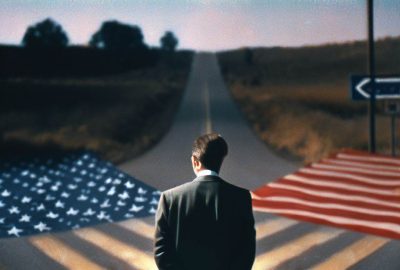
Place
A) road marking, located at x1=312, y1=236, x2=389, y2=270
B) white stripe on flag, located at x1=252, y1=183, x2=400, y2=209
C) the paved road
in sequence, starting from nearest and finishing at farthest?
road marking, located at x1=312, y1=236, x2=389, y2=270 < the paved road < white stripe on flag, located at x1=252, y1=183, x2=400, y2=209

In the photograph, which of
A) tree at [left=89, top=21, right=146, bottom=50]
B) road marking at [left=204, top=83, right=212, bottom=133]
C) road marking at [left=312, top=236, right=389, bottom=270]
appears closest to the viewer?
road marking at [left=312, top=236, right=389, bottom=270]

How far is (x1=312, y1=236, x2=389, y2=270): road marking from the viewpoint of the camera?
24.6 feet

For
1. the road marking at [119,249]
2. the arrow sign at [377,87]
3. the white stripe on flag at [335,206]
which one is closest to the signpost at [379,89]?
the arrow sign at [377,87]

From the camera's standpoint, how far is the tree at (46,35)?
86.7m

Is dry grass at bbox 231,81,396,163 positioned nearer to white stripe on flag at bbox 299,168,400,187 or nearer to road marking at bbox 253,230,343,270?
white stripe on flag at bbox 299,168,400,187

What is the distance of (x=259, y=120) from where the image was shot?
1070 inches

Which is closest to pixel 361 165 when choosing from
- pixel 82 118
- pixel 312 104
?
pixel 82 118

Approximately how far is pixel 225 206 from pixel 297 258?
14.4 feet

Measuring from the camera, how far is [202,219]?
3.77 m

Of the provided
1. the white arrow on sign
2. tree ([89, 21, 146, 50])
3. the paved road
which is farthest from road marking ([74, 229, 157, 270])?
tree ([89, 21, 146, 50])

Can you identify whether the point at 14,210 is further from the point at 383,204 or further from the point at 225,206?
the point at 225,206

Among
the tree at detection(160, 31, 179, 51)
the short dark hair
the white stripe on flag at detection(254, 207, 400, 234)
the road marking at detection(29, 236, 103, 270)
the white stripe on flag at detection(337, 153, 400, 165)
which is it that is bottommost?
the white stripe on flag at detection(254, 207, 400, 234)

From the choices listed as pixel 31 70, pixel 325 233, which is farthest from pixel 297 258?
pixel 31 70

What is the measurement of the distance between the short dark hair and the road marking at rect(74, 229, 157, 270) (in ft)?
13.7
